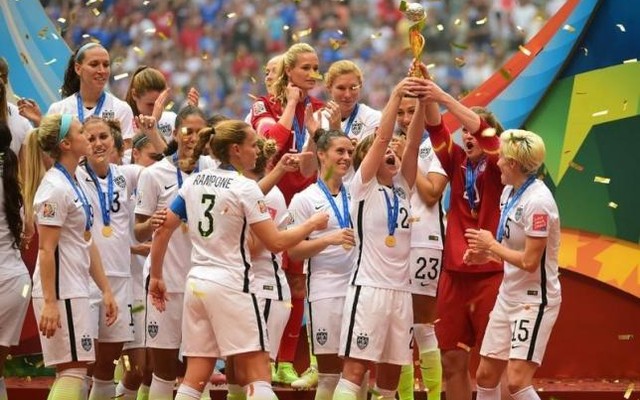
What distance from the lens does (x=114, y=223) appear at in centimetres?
891

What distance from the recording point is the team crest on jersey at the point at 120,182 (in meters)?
8.95

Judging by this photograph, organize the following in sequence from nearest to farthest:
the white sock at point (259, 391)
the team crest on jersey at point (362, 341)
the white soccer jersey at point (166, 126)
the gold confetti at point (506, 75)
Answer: the white sock at point (259, 391), the team crest on jersey at point (362, 341), the white soccer jersey at point (166, 126), the gold confetti at point (506, 75)

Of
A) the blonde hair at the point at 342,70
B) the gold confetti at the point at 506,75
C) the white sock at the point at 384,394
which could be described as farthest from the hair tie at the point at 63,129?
the gold confetti at the point at 506,75

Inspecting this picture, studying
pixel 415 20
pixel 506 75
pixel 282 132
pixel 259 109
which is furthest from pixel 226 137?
pixel 506 75

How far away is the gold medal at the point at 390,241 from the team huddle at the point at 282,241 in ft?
0.04

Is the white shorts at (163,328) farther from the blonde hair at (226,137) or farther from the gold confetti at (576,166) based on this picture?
the gold confetti at (576,166)

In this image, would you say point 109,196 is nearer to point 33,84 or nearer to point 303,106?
point 303,106

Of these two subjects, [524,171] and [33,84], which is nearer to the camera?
[524,171]

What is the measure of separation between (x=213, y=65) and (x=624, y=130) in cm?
331

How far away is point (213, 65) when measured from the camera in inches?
466

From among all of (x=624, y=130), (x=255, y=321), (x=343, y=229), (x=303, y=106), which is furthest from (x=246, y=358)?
(x=624, y=130)

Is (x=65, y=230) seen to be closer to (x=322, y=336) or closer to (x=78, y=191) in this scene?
(x=78, y=191)

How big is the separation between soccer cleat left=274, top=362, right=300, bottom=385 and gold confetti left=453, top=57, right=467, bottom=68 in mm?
2754

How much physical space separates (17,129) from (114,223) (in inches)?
36.1
